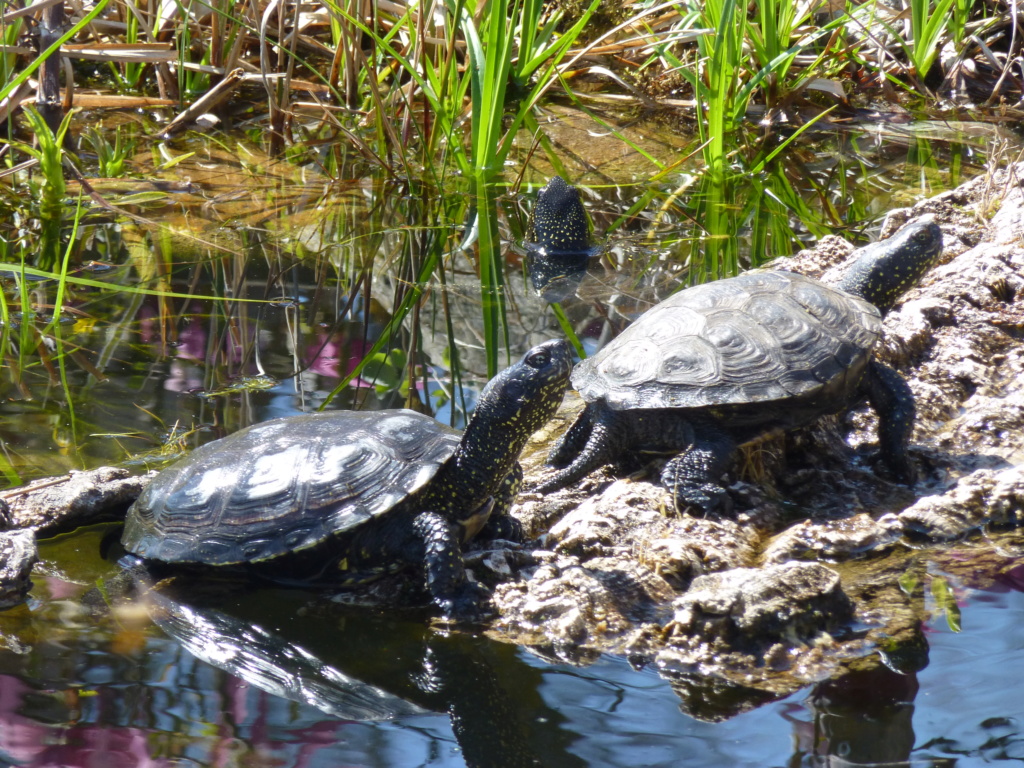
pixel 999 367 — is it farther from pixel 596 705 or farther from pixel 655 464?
pixel 596 705

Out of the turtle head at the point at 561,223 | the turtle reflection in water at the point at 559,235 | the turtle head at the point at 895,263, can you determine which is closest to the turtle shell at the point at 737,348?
the turtle head at the point at 895,263

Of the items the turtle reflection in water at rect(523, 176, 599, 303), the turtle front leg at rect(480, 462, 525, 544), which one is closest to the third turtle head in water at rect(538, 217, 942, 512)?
the turtle front leg at rect(480, 462, 525, 544)

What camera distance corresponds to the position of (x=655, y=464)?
3.24 metres

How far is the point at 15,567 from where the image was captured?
8.18 ft

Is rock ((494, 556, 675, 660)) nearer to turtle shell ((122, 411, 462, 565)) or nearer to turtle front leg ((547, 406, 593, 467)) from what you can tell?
turtle shell ((122, 411, 462, 565))

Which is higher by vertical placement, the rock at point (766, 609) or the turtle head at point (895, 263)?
the turtle head at point (895, 263)

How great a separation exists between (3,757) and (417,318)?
285cm

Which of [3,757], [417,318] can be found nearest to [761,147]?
[417,318]

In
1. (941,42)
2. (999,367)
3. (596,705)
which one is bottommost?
(596,705)

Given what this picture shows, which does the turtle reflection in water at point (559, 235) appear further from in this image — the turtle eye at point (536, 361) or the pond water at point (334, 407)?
the turtle eye at point (536, 361)

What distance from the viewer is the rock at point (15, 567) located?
247 cm

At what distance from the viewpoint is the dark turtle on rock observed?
304 centimetres

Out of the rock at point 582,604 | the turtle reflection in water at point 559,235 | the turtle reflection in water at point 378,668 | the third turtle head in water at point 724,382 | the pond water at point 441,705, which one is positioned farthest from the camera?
the turtle reflection in water at point 559,235

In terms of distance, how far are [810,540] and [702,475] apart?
38cm
